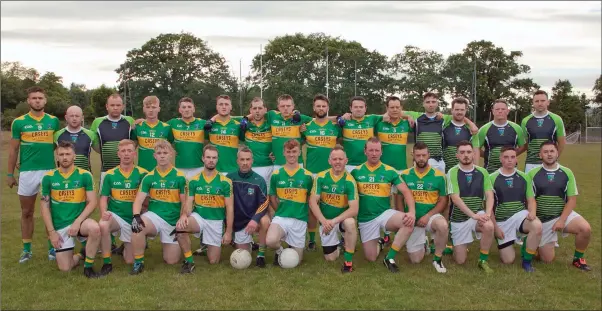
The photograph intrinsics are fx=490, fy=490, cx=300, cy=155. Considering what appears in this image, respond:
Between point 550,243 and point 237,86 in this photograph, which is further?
point 237,86

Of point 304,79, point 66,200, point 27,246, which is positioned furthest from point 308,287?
point 304,79

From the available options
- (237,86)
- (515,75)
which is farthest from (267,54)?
(515,75)

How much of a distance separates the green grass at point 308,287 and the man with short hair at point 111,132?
50.2 inches

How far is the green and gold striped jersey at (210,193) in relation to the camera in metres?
5.71

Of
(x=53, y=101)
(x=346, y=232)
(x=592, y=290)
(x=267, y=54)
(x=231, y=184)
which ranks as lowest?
(x=592, y=290)

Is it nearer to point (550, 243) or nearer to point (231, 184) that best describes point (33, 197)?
point (231, 184)

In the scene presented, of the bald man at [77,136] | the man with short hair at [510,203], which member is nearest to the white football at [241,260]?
the bald man at [77,136]

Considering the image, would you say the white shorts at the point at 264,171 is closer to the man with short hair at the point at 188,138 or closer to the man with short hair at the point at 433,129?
the man with short hair at the point at 188,138

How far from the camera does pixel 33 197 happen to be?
6172mm

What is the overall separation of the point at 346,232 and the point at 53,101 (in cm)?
3875

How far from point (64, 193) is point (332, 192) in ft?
9.92

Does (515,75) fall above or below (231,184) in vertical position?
above

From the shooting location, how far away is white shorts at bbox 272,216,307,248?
5.74 m

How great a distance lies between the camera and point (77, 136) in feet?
20.3
